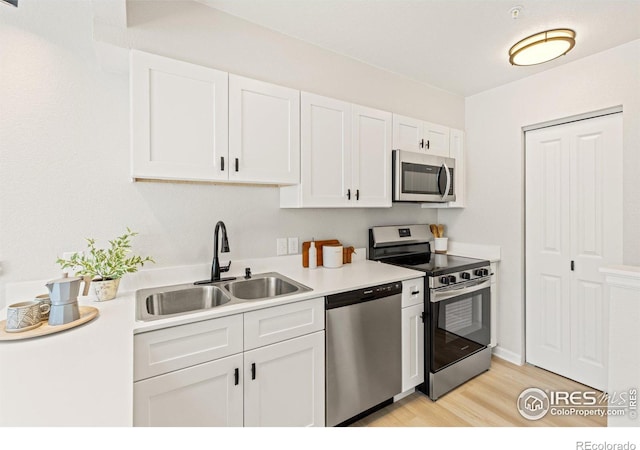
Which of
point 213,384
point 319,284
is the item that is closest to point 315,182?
point 319,284

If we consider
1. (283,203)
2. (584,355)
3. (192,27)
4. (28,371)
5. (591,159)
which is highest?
(192,27)

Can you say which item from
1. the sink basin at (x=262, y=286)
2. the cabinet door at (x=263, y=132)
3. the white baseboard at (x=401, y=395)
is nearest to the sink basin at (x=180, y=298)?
the sink basin at (x=262, y=286)

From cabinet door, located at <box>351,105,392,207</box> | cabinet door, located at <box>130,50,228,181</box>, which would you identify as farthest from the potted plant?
cabinet door, located at <box>351,105,392,207</box>

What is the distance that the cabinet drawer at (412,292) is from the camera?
6.85ft

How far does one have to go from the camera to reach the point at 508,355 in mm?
2816

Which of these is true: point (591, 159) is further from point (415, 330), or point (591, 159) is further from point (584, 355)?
point (415, 330)

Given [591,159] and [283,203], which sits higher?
[591,159]

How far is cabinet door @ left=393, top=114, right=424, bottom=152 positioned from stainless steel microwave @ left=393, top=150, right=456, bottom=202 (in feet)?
0.27

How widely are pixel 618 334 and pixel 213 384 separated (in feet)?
6.97

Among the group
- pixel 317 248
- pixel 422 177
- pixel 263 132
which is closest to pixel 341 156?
pixel 263 132

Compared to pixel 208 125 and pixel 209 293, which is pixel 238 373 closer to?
pixel 209 293

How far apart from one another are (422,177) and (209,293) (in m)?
1.96

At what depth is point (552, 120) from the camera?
253 centimetres

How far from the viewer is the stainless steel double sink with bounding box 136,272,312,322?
5.39ft
